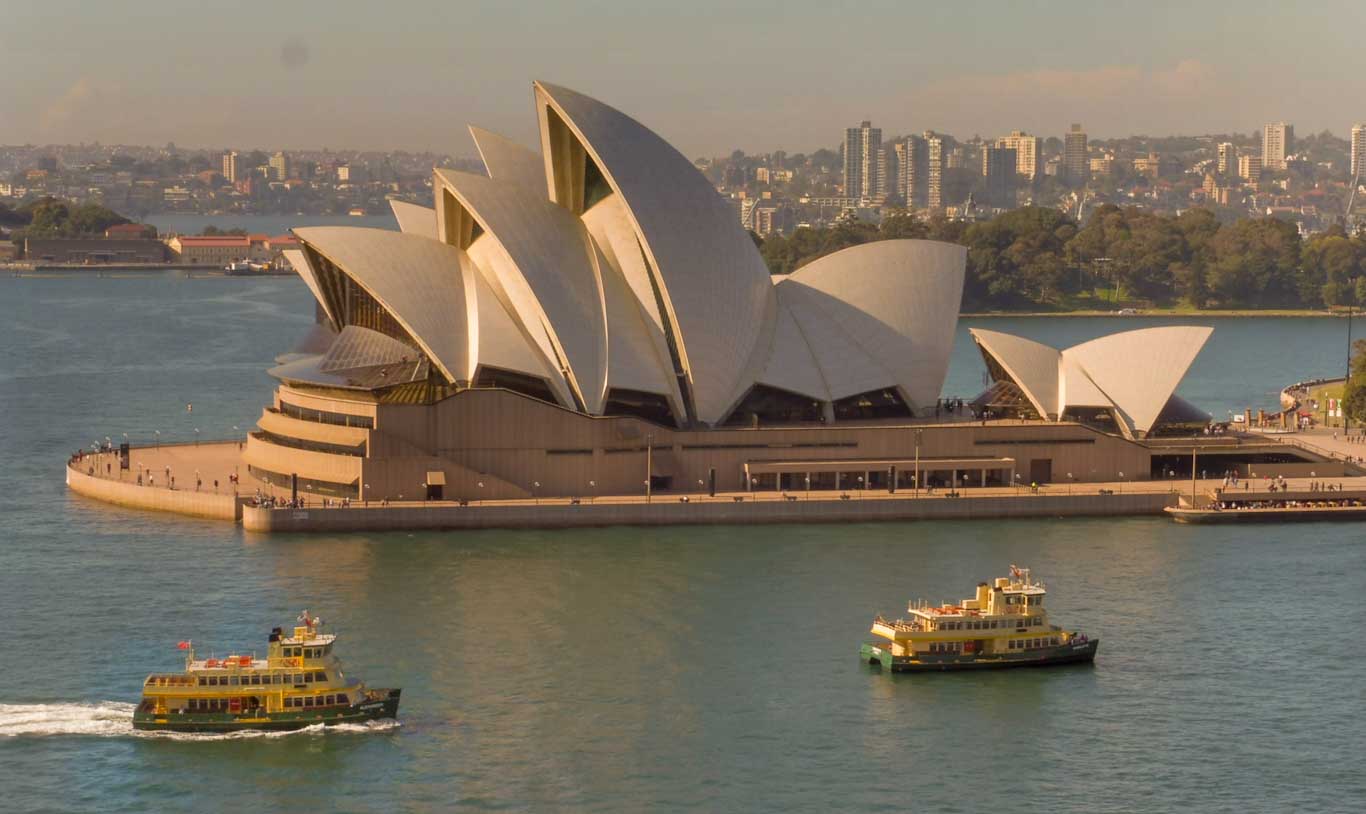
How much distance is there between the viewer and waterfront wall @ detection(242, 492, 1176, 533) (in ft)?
157

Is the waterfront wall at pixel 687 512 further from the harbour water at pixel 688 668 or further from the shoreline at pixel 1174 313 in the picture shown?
the shoreline at pixel 1174 313

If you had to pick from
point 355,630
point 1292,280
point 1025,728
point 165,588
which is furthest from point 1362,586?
point 1292,280

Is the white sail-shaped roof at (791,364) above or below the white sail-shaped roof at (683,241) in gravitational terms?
below

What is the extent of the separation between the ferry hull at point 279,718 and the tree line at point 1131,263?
92.6 m

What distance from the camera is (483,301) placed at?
167 ft

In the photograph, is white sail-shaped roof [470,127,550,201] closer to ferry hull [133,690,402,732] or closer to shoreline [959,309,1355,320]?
ferry hull [133,690,402,732]

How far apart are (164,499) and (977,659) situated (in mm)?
21610

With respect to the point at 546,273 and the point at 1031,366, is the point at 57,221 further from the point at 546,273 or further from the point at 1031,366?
the point at 1031,366

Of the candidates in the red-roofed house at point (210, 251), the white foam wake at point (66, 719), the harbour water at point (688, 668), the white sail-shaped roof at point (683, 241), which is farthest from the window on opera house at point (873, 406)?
the red-roofed house at point (210, 251)

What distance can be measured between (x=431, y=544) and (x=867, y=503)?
10.3 metres

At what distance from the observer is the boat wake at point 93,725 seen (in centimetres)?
3177

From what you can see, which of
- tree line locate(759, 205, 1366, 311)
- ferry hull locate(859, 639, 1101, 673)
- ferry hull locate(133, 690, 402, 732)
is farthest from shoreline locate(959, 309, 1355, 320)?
ferry hull locate(133, 690, 402, 732)

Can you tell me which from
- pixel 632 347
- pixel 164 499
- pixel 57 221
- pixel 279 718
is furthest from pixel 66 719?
pixel 57 221

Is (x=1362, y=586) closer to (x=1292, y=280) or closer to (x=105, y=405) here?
(x=105, y=405)
